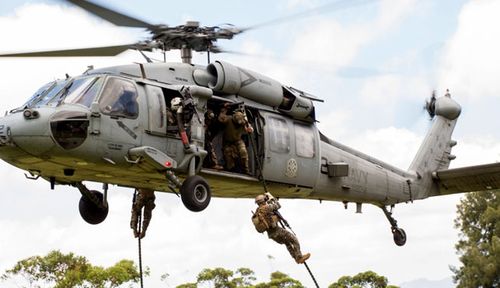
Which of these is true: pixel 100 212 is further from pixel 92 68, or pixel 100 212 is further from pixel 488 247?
pixel 488 247

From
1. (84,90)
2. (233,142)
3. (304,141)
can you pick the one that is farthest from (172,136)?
(304,141)

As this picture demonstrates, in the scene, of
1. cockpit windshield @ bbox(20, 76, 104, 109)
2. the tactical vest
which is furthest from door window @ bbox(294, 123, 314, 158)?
cockpit windshield @ bbox(20, 76, 104, 109)

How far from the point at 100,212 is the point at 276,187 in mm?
3030

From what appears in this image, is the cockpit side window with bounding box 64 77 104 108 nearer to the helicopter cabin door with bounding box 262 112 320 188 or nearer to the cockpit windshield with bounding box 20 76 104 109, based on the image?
the cockpit windshield with bounding box 20 76 104 109

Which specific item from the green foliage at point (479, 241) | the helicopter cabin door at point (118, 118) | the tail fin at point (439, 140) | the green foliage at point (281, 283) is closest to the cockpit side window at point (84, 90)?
the helicopter cabin door at point (118, 118)

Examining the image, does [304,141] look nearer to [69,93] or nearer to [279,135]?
[279,135]

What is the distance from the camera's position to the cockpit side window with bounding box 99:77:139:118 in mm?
15258

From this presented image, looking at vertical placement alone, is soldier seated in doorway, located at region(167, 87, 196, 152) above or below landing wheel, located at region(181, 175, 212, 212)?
above

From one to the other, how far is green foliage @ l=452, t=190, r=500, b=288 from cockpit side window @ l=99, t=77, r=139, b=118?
32831 millimetres

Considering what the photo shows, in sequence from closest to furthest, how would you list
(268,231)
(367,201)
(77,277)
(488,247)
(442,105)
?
1. (268,231)
2. (367,201)
3. (442,105)
4. (77,277)
5. (488,247)

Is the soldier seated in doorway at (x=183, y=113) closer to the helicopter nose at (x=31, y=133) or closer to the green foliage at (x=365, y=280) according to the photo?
the helicopter nose at (x=31, y=133)

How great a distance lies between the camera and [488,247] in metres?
47.2

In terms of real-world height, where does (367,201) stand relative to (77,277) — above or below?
below

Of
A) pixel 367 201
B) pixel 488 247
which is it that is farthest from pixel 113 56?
pixel 488 247
